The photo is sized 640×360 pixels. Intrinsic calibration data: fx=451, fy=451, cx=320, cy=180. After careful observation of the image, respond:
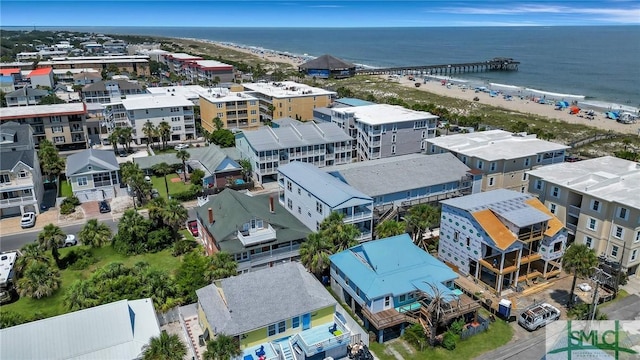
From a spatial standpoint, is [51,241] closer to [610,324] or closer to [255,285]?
[255,285]

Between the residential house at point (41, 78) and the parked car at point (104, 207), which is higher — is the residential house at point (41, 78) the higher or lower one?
the higher one

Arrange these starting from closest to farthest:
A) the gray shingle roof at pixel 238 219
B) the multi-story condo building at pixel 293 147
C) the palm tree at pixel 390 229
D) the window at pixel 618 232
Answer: the window at pixel 618 232 < the gray shingle roof at pixel 238 219 < the palm tree at pixel 390 229 < the multi-story condo building at pixel 293 147

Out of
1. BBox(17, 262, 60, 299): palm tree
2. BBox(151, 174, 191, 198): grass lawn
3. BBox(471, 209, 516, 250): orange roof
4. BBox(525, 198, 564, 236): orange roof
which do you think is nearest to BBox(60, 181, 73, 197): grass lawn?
BBox(151, 174, 191, 198): grass lawn

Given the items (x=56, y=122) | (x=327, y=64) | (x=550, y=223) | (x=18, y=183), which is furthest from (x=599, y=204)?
(x=327, y=64)

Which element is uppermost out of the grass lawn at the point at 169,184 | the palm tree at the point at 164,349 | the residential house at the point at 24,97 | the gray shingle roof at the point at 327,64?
the gray shingle roof at the point at 327,64

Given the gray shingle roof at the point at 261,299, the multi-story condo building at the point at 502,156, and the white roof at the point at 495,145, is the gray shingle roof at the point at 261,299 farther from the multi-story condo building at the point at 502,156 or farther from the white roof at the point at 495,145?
the white roof at the point at 495,145

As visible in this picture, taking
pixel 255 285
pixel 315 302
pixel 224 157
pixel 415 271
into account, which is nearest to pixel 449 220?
pixel 415 271

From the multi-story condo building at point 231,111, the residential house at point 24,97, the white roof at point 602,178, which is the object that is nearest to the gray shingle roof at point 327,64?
the multi-story condo building at point 231,111

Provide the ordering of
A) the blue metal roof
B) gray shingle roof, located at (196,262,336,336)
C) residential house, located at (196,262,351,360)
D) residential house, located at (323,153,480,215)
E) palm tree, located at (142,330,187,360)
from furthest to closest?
residential house, located at (323,153,480,215)
the blue metal roof
gray shingle roof, located at (196,262,336,336)
residential house, located at (196,262,351,360)
palm tree, located at (142,330,187,360)

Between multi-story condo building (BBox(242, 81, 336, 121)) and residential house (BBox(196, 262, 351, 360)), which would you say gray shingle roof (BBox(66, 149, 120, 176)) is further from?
multi-story condo building (BBox(242, 81, 336, 121))
